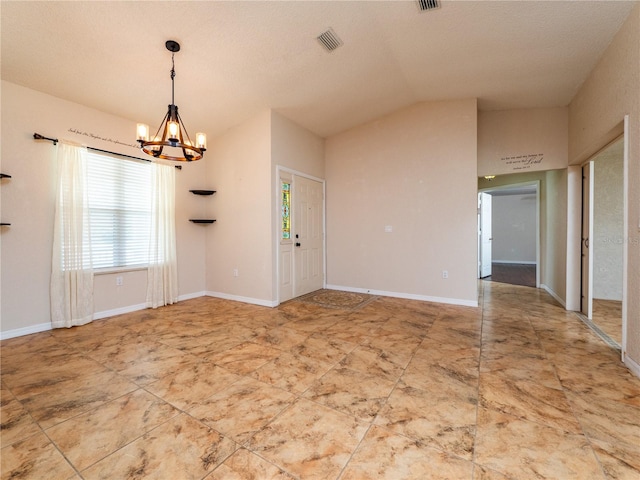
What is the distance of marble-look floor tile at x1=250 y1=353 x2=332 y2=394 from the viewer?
2.17 metres

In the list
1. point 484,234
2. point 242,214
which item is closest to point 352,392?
A: point 242,214

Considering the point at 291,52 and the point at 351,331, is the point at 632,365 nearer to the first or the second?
the point at 351,331

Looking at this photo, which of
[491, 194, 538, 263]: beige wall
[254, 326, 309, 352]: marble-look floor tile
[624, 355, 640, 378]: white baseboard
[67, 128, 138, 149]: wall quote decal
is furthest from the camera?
[491, 194, 538, 263]: beige wall

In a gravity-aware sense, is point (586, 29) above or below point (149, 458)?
above

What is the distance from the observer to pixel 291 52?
320cm

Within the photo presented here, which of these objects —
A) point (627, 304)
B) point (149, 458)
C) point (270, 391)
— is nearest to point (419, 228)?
point (627, 304)

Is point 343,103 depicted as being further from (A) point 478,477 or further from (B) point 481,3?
(A) point 478,477

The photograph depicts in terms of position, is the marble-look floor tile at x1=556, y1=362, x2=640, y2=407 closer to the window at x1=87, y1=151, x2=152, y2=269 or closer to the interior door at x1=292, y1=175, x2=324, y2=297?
the interior door at x1=292, y1=175, x2=324, y2=297

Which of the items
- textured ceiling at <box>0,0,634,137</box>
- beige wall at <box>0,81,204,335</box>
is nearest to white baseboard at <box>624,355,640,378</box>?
textured ceiling at <box>0,0,634,137</box>

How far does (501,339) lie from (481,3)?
131 inches

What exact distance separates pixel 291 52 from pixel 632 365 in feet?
14.6

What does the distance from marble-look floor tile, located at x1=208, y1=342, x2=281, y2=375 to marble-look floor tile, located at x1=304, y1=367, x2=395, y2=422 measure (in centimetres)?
63

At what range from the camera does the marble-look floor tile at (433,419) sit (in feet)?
5.11

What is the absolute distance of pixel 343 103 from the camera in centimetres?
447
